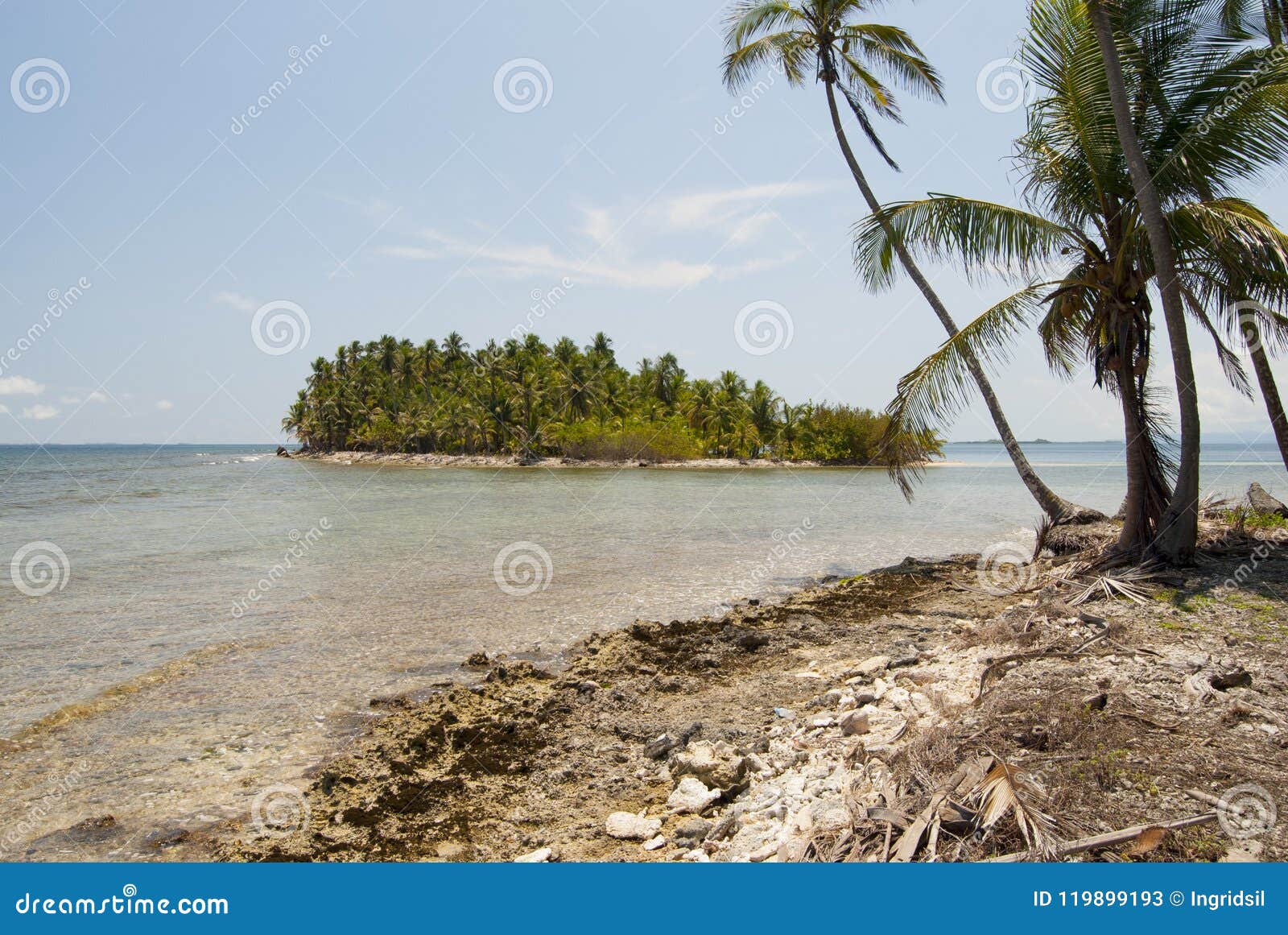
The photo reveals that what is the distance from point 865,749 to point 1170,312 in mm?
7838

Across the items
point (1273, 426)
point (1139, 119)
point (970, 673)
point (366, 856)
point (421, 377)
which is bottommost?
point (366, 856)

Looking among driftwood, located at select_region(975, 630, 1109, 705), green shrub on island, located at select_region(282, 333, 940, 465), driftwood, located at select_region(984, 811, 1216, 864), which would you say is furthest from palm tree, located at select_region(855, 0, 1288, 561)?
green shrub on island, located at select_region(282, 333, 940, 465)

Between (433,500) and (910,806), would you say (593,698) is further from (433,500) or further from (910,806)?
(433,500)

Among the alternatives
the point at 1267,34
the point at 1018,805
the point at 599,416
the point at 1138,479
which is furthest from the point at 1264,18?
the point at 599,416

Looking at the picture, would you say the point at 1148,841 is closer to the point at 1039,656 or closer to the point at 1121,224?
the point at 1039,656

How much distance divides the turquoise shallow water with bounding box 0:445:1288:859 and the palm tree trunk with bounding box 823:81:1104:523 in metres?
3.14

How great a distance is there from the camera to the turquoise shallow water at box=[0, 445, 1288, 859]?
6.41 m

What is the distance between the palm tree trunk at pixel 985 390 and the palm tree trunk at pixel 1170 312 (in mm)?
2723

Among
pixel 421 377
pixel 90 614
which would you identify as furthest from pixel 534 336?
pixel 90 614

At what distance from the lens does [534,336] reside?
9344 cm

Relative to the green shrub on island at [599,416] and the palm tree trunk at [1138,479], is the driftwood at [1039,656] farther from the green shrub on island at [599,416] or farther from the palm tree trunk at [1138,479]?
the green shrub on island at [599,416]

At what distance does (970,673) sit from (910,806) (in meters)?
3.61

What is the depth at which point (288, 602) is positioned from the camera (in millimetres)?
12766

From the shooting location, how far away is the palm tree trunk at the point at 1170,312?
9406mm
